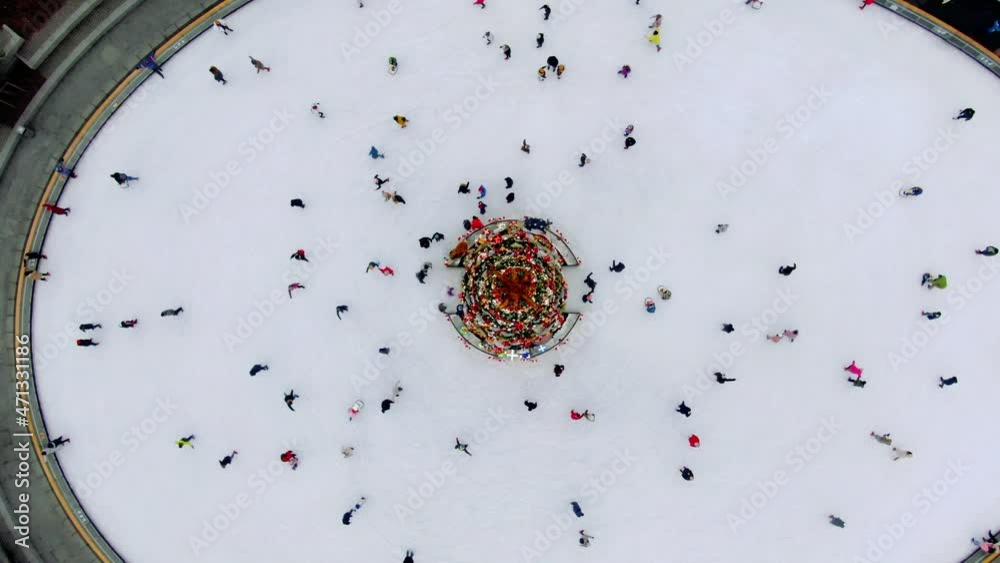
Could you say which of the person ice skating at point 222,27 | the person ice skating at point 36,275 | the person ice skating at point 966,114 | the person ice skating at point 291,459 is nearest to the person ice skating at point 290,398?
the person ice skating at point 291,459

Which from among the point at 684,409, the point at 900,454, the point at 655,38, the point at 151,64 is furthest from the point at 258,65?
the point at 900,454

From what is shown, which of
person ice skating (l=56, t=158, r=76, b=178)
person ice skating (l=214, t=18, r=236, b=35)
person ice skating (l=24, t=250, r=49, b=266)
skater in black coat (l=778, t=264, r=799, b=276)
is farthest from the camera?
person ice skating (l=56, t=158, r=76, b=178)

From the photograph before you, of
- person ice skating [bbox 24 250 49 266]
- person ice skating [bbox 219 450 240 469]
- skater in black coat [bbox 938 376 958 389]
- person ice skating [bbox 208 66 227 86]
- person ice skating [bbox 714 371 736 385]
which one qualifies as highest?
person ice skating [bbox 208 66 227 86]

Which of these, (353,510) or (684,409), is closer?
(684,409)

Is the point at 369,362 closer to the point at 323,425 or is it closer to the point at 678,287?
the point at 323,425

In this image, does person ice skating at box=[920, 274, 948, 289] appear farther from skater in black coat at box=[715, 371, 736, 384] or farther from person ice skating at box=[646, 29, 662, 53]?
person ice skating at box=[646, 29, 662, 53]

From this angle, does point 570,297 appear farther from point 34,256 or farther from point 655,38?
point 34,256

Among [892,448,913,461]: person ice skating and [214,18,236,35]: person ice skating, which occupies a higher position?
[214,18,236,35]: person ice skating

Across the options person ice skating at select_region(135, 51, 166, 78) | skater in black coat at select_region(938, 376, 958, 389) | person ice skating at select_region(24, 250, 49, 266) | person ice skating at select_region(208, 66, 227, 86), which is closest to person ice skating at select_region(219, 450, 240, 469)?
person ice skating at select_region(24, 250, 49, 266)
